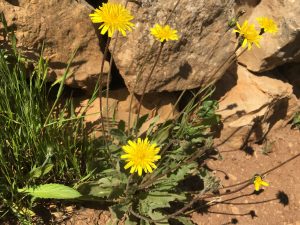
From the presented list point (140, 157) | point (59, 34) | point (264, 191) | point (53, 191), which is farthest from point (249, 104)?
point (53, 191)

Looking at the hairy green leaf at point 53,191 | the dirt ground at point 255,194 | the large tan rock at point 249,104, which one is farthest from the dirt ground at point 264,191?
the hairy green leaf at point 53,191

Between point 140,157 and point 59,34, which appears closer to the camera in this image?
point 140,157

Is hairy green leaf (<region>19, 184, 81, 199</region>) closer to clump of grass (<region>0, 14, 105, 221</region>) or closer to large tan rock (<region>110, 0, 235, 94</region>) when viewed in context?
clump of grass (<region>0, 14, 105, 221</region>)

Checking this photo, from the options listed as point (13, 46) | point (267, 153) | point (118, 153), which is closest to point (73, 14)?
point (13, 46)

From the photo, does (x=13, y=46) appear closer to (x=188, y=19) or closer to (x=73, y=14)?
(x=73, y=14)

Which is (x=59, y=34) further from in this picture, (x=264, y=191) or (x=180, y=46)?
(x=264, y=191)

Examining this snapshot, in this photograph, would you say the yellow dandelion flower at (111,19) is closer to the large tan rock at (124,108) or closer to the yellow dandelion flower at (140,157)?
the yellow dandelion flower at (140,157)
